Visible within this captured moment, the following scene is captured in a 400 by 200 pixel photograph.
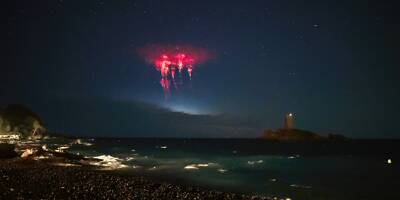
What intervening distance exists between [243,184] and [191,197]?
1597 cm

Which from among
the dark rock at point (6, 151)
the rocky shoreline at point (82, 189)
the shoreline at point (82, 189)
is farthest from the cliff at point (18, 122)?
the shoreline at point (82, 189)

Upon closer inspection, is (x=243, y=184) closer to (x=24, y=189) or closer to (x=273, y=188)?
(x=273, y=188)

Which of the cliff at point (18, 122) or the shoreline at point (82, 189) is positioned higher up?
the cliff at point (18, 122)

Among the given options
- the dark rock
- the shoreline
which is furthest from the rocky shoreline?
the dark rock

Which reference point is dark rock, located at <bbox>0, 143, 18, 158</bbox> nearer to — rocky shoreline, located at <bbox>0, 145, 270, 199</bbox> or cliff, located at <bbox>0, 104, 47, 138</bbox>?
rocky shoreline, located at <bbox>0, 145, 270, 199</bbox>

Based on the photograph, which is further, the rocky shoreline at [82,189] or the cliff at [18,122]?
the cliff at [18,122]

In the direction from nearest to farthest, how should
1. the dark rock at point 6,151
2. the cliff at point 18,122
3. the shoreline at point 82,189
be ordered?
the shoreline at point 82,189 < the dark rock at point 6,151 < the cliff at point 18,122

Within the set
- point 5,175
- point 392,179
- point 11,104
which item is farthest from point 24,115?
point 392,179

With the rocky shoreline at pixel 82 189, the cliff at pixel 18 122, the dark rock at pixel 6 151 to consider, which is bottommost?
the rocky shoreline at pixel 82 189

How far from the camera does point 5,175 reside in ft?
106

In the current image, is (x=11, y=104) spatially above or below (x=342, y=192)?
above

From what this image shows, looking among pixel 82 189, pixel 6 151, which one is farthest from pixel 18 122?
pixel 82 189

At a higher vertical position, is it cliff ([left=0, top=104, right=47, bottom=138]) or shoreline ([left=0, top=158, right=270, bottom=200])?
cliff ([left=0, top=104, right=47, bottom=138])

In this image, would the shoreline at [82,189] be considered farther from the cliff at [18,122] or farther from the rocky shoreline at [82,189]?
the cliff at [18,122]
